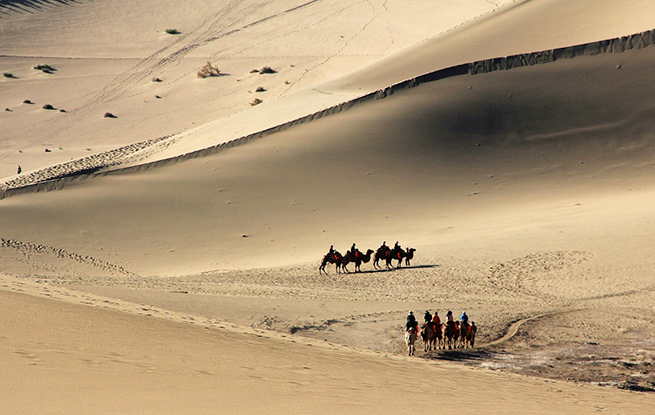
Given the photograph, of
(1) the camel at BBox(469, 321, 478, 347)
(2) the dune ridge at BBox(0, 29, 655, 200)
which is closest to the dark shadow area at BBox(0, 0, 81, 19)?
(2) the dune ridge at BBox(0, 29, 655, 200)

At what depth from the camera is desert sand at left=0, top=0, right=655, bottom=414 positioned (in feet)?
27.9

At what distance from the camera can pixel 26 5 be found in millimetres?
74875

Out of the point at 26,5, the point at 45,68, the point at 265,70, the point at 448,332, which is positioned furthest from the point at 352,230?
the point at 26,5

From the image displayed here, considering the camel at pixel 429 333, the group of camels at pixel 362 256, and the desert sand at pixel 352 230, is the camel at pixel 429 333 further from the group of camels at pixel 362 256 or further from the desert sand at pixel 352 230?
the group of camels at pixel 362 256

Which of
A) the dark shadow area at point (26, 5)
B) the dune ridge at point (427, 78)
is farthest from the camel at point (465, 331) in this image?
the dark shadow area at point (26, 5)

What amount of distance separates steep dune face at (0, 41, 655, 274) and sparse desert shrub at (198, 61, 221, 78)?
87.5 feet

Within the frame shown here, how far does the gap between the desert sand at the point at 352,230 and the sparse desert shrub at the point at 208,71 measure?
1.29 metres

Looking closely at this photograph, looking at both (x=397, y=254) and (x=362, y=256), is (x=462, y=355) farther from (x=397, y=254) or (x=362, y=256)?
(x=362, y=256)

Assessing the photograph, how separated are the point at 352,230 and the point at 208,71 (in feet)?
116

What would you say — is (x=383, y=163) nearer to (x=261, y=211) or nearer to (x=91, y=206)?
(x=261, y=211)

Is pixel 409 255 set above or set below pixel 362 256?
above

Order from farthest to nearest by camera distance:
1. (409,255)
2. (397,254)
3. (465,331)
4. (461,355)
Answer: (409,255) → (397,254) → (465,331) → (461,355)

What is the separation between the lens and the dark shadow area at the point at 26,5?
73106 millimetres

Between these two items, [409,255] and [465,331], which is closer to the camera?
[465,331]
